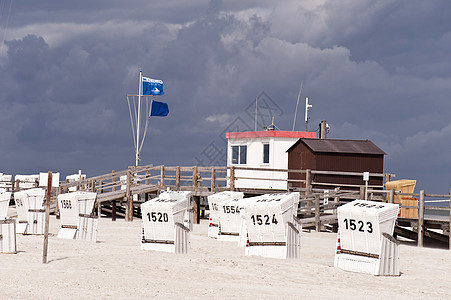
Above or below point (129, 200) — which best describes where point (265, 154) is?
above

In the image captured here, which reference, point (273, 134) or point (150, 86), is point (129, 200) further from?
point (150, 86)

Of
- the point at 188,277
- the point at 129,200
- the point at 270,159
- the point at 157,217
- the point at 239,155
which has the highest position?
the point at 239,155

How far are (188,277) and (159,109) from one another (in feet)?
104

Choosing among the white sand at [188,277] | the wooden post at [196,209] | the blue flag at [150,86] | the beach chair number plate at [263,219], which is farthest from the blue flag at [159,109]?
the beach chair number plate at [263,219]

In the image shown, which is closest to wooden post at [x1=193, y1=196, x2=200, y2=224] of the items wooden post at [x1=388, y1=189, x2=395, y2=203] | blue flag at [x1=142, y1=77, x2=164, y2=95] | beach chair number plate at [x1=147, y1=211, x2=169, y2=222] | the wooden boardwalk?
the wooden boardwalk

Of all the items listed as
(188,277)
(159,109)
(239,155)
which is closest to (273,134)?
(239,155)

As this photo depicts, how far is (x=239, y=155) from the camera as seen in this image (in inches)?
1447

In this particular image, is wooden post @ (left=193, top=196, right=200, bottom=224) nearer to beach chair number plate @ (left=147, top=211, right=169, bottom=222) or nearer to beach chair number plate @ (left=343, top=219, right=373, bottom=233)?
beach chair number plate @ (left=147, top=211, right=169, bottom=222)

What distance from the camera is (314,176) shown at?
3123 centimetres

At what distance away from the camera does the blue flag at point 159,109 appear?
4284 cm

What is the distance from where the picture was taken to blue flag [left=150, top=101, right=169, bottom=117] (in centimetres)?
4284

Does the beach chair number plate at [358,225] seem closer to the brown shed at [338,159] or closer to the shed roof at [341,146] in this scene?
the brown shed at [338,159]

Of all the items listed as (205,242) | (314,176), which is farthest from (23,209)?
(314,176)

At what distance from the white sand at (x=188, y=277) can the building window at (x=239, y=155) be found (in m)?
19.5
